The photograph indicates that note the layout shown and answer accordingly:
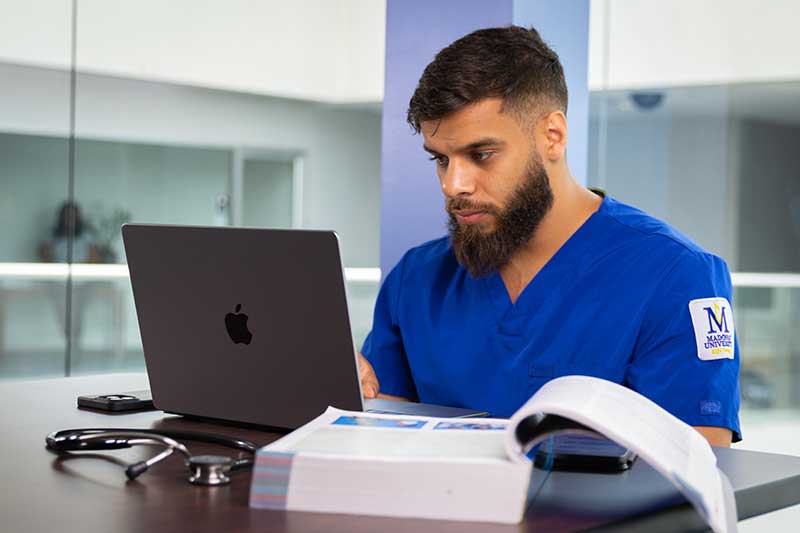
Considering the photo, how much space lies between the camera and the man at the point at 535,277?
5.24ft

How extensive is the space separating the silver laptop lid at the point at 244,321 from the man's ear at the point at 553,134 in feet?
2.01

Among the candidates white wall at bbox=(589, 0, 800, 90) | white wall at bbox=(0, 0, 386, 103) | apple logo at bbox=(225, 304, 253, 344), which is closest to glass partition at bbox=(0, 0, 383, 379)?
white wall at bbox=(0, 0, 386, 103)

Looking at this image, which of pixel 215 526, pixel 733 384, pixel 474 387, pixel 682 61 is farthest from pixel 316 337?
pixel 682 61

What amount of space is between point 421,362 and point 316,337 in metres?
0.54

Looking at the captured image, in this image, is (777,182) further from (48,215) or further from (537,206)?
(48,215)

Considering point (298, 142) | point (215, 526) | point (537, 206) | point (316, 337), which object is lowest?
point (215, 526)

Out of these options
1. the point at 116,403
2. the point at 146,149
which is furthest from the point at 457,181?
the point at 146,149

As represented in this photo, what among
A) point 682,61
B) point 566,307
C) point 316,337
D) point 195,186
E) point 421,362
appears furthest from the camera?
point 195,186

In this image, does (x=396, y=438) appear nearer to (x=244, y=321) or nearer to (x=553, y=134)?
(x=244, y=321)

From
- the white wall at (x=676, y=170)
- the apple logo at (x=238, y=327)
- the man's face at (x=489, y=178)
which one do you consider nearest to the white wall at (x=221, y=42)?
the white wall at (x=676, y=170)

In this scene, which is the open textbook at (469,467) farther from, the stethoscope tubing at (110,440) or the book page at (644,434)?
the stethoscope tubing at (110,440)

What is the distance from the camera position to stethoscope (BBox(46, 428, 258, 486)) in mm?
1113

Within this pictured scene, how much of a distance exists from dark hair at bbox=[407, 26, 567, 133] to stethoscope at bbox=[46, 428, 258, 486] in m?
0.64

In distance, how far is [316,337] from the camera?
131cm
